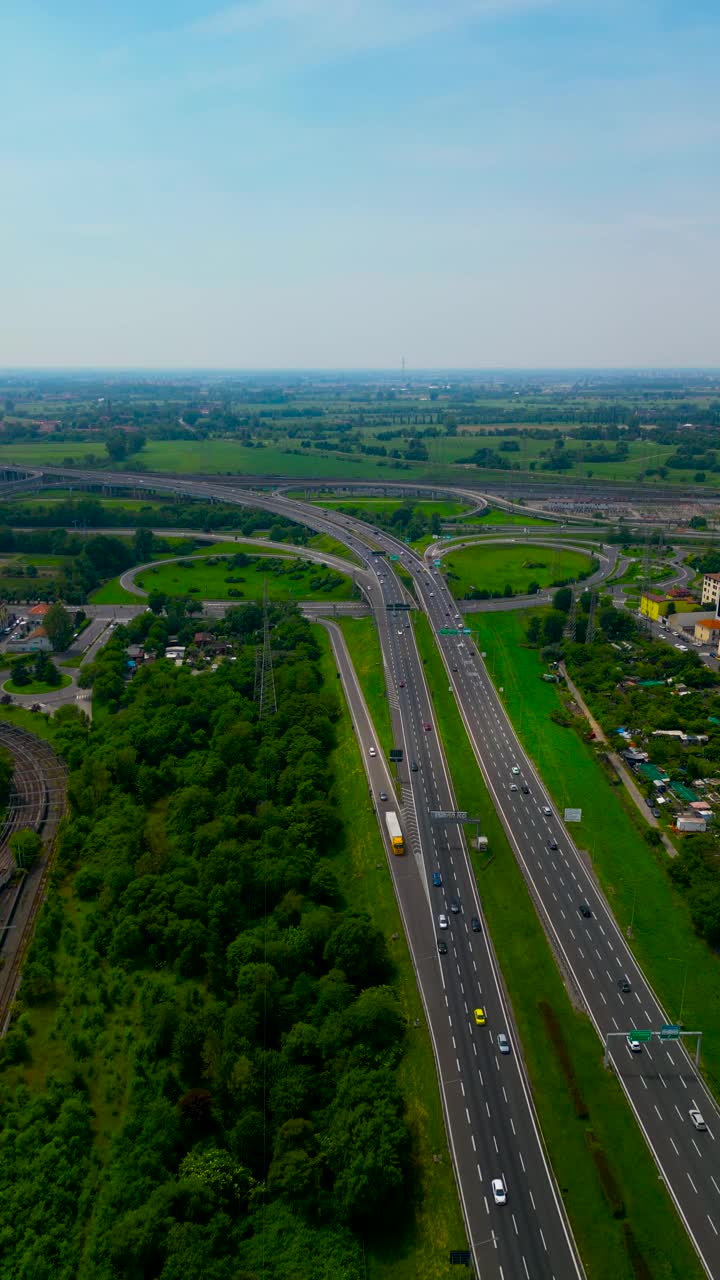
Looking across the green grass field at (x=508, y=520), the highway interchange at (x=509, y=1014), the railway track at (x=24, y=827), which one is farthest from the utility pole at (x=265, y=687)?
the green grass field at (x=508, y=520)

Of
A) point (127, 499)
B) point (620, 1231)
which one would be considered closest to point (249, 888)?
point (620, 1231)

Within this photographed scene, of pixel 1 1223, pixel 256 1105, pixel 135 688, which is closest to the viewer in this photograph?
pixel 1 1223

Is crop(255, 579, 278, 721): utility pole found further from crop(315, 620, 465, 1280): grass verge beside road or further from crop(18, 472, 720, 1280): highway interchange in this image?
crop(315, 620, 465, 1280): grass verge beside road

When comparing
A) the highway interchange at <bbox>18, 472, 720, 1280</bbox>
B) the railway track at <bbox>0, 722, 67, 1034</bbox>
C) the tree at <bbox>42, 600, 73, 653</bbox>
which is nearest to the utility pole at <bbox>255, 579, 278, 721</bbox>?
the highway interchange at <bbox>18, 472, 720, 1280</bbox>

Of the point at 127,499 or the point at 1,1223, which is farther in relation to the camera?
the point at 127,499

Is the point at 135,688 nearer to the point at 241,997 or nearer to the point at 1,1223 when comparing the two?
the point at 241,997

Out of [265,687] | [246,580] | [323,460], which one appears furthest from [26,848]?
[323,460]

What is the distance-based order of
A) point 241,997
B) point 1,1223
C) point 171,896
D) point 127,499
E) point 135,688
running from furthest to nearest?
point 127,499, point 135,688, point 171,896, point 241,997, point 1,1223
